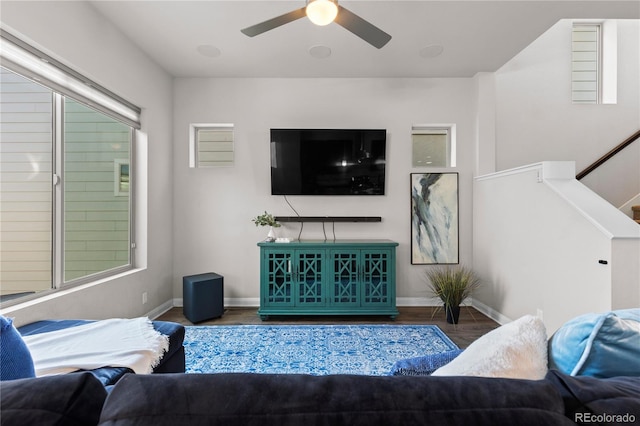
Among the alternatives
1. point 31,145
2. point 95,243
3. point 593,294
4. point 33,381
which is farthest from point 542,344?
point 95,243

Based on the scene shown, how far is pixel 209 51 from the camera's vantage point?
305 cm

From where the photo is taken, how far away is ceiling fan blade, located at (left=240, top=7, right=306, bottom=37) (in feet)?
6.41

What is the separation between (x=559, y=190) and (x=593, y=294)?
81 cm

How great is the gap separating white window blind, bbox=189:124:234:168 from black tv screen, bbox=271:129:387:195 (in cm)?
67

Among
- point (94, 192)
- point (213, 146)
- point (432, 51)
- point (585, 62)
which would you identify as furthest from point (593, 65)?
point (94, 192)

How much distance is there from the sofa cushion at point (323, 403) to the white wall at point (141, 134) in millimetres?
1987

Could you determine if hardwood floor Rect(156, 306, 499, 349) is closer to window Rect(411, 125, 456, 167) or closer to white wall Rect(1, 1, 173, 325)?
white wall Rect(1, 1, 173, 325)

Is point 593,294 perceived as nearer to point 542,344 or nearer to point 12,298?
point 542,344

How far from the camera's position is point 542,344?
2.54 ft

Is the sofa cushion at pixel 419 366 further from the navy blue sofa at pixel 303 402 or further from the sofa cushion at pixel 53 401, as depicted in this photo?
the sofa cushion at pixel 53 401

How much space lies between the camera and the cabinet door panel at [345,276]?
3177mm

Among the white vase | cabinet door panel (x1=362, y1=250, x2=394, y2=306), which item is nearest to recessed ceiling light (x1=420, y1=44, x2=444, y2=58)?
cabinet door panel (x1=362, y1=250, x2=394, y2=306)

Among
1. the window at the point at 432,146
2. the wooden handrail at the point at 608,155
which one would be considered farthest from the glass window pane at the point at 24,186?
the wooden handrail at the point at 608,155

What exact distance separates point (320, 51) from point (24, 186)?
275 cm
